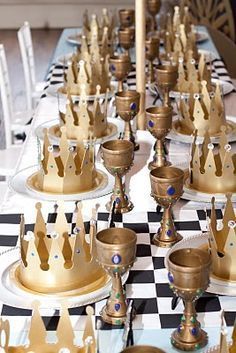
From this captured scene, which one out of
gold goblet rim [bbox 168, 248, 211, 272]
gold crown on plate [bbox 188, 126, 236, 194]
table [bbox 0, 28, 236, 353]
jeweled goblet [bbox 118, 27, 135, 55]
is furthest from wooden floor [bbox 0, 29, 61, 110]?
gold goblet rim [bbox 168, 248, 211, 272]

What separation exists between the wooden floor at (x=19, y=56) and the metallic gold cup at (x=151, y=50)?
8.16ft

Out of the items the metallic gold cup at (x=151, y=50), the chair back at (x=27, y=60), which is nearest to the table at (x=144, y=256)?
the metallic gold cup at (x=151, y=50)

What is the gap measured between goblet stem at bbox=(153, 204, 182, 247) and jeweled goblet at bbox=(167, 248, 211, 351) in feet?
1.27

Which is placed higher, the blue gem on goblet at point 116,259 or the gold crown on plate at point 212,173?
the blue gem on goblet at point 116,259

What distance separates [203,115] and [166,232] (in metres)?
0.72

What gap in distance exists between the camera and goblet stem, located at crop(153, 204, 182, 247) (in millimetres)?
1759

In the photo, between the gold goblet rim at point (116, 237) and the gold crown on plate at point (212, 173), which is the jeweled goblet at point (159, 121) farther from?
the gold goblet rim at point (116, 237)

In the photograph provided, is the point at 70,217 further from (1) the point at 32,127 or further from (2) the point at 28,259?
(1) the point at 32,127

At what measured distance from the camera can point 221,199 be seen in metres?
1.92

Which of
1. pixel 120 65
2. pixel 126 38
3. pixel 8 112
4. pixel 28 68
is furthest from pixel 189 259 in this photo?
pixel 28 68

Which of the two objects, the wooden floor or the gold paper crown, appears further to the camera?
the wooden floor

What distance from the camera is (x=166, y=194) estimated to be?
1.70 metres

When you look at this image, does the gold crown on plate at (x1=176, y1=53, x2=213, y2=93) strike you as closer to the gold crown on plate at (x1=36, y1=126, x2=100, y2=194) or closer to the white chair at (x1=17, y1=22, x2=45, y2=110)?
the gold crown on plate at (x1=36, y1=126, x2=100, y2=194)

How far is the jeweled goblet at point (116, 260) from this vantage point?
1396mm
